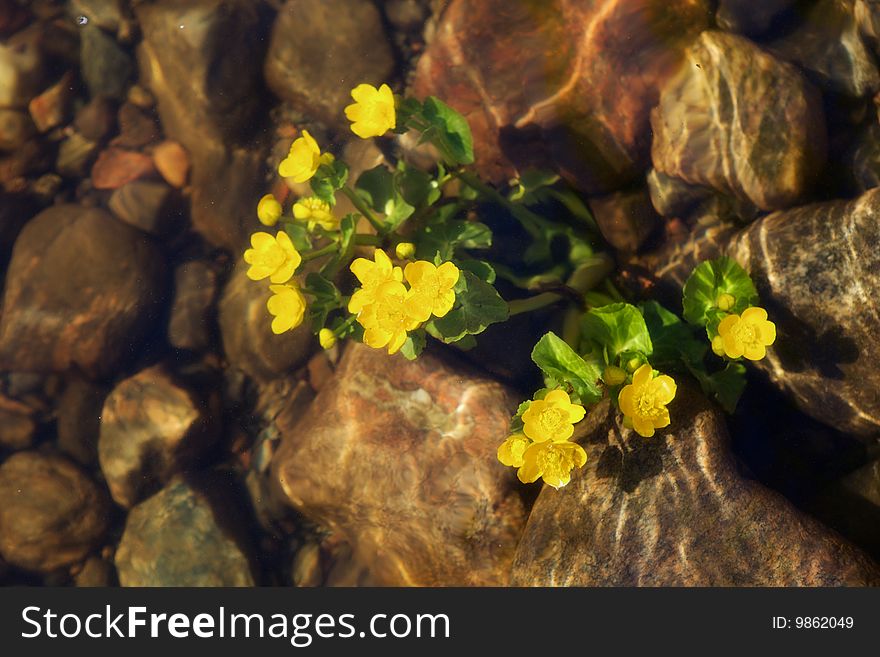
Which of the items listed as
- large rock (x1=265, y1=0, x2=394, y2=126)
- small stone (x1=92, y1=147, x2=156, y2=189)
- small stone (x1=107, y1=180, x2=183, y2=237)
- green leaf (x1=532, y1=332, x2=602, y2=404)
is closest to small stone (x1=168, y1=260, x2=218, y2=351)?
small stone (x1=107, y1=180, x2=183, y2=237)

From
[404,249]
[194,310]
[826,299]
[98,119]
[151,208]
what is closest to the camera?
[826,299]

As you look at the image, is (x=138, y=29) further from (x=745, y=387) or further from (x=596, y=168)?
(x=745, y=387)

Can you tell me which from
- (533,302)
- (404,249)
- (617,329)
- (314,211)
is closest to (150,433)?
(314,211)

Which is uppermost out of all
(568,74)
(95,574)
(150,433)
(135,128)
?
(568,74)

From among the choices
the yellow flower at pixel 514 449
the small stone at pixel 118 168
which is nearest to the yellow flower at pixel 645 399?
the yellow flower at pixel 514 449

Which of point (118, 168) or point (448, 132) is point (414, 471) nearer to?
point (448, 132)

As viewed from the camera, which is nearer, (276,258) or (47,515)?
(276,258)
